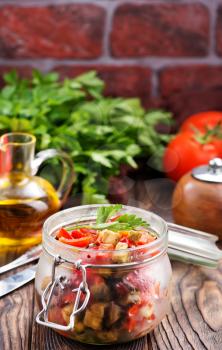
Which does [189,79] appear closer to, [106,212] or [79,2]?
[79,2]

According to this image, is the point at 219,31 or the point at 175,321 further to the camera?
the point at 219,31

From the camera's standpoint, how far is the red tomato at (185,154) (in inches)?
58.9

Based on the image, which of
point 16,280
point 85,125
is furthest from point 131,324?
point 85,125

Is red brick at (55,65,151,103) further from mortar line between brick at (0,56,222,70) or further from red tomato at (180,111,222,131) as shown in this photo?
red tomato at (180,111,222,131)

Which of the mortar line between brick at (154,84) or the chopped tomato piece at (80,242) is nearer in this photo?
the chopped tomato piece at (80,242)

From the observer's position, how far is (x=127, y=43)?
1785 millimetres

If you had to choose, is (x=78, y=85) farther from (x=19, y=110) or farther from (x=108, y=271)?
(x=108, y=271)

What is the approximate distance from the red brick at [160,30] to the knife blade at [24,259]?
2.70 ft

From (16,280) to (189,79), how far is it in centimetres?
97

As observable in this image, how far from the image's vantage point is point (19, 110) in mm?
1412

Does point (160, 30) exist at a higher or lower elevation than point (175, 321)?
higher

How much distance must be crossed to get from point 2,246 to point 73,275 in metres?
0.35

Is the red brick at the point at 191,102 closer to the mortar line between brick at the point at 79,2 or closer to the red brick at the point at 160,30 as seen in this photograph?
the red brick at the point at 160,30

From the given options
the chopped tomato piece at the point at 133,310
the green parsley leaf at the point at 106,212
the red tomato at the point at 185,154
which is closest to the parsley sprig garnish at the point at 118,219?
the green parsley leaf at the point at 106,212
